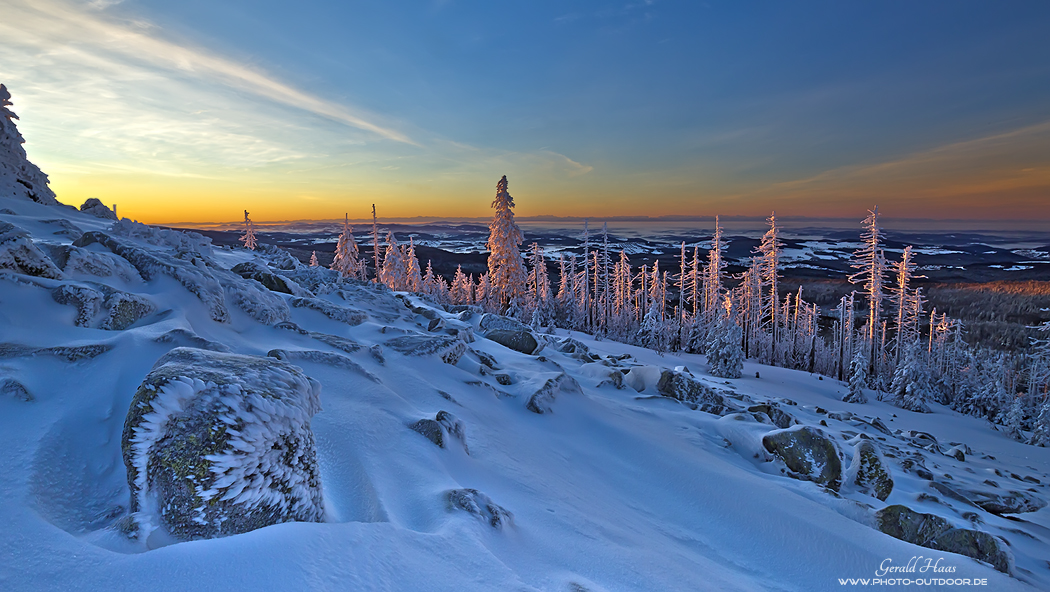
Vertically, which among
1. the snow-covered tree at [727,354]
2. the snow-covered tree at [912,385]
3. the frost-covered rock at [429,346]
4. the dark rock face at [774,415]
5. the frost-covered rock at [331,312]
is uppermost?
the frost-covered rock at [331,312]

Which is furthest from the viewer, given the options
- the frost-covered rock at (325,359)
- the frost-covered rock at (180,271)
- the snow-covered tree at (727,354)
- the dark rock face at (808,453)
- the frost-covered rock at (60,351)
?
the snow-covered tree at (727,354)

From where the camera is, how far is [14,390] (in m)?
3.13

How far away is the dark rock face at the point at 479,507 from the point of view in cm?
331

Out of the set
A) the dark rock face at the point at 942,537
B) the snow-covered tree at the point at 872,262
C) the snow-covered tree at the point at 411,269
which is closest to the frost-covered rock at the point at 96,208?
the dark rock face at the point at 942,537

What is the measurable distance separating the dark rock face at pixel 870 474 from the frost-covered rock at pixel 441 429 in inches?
267

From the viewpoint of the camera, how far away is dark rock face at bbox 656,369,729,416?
955cm

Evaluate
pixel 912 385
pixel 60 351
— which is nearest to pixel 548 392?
pixel 60 351

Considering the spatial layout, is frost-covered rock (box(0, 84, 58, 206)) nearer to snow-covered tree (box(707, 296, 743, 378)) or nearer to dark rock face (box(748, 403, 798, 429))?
dark rock face (box(748, 403, 798, 429))

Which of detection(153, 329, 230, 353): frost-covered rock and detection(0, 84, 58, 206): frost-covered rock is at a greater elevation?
detection(0, 84, 58, 206): frost-covered rock

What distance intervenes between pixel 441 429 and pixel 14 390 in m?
3.30

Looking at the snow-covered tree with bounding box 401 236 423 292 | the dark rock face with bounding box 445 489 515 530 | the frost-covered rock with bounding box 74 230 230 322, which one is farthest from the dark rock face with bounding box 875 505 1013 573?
the snow-covered tree with bounding box 401 236 423 292

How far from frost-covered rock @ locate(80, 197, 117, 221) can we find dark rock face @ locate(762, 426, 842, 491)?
20.0 m

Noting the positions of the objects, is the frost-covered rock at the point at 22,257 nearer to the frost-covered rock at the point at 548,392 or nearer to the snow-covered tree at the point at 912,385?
the frost-covered rock at the point at 548,392

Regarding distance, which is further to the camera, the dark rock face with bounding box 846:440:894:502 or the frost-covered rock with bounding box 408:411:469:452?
the dark rock face with bounding box 846:440:894:502
